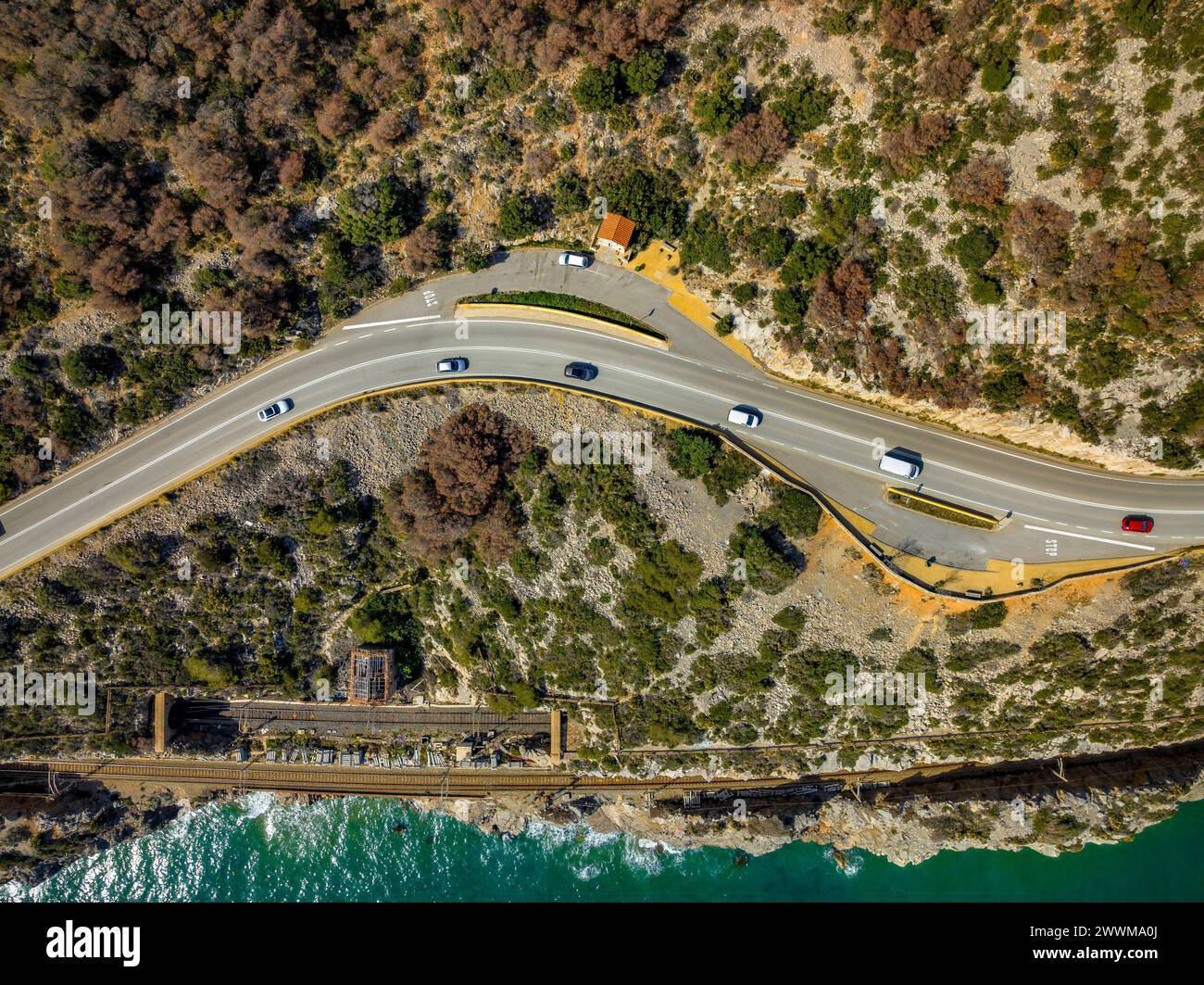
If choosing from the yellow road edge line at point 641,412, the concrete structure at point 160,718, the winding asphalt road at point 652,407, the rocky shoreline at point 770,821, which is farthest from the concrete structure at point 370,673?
the winding asphalt road at point 652,407

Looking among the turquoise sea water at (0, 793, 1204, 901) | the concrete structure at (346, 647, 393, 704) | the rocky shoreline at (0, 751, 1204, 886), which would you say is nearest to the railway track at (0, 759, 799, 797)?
the rocky shoreline at (0, 751, 1204, 886)

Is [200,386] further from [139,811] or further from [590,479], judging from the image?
[139,811]

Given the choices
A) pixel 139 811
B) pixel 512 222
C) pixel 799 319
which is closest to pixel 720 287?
pixel 799 319

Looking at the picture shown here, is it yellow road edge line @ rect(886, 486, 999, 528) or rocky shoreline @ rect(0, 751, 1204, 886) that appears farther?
rocky shoreline @ rect(0, 751, 1204, 886)

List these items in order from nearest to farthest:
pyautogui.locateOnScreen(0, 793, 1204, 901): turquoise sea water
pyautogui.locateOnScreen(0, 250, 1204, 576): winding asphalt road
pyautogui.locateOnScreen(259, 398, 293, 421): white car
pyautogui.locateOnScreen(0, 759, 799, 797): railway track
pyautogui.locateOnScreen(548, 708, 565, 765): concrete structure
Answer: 1. pyautogui.locateOnScreen(0, 250, 1204, 576): winding asphalt road
2. pyautogui.locateOnScreen(259, 398, 293, 421): white car
3. pyautogui.locateOnScreen(548, 708, 565, 765): concrete structure
4. pyautogui.locateOnScreen(0, 759, 799, 797): railway track
5. pyautogui.locateOnScreen(0, 793, 1204, 901): turquoise sea water

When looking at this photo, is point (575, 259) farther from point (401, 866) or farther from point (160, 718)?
point (401, 866)

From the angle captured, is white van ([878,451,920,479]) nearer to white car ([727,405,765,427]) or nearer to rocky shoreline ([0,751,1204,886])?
white car ([727,405,765,427])

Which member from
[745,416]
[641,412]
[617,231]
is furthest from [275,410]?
[745,416]
